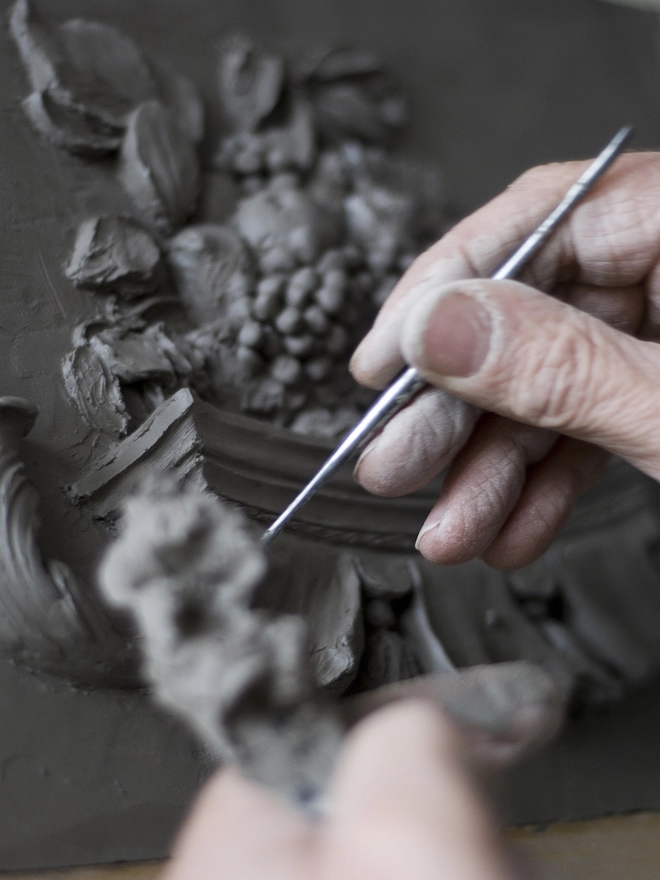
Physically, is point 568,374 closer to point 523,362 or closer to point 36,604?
point 523,362

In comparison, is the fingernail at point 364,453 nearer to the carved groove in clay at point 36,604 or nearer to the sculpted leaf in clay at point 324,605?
the sculpted leaf in clay at point 324,605

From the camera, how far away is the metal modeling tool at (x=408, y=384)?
63cm

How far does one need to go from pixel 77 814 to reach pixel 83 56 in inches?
29.1

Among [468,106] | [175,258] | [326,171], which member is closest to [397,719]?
[175,258]

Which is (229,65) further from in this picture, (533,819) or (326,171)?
(533,819)

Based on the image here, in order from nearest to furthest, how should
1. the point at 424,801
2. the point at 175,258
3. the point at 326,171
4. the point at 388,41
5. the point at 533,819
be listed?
the point at 424,801, the point at 533,819, the point at 175,258, the point at 326,171, the point at 388,41

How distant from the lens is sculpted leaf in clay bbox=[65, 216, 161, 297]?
737 millimetres

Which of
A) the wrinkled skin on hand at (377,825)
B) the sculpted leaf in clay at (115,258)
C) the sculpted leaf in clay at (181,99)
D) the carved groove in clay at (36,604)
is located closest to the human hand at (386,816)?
the wrinkled skin on hand at (377,825)

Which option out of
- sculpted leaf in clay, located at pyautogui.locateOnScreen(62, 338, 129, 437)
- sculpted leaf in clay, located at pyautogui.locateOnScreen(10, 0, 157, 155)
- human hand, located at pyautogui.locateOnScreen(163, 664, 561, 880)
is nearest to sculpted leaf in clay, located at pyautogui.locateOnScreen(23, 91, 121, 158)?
sculpted leaf in clay, located at pyautogui.locateOnScreen(10, 0, 157, 155)

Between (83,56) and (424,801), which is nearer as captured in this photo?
(424,801)

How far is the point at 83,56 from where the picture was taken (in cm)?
83

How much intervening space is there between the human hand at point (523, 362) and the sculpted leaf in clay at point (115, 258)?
0.77 feet

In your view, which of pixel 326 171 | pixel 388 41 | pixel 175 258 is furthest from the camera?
pixel 388 41

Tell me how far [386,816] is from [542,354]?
1.15 feet
